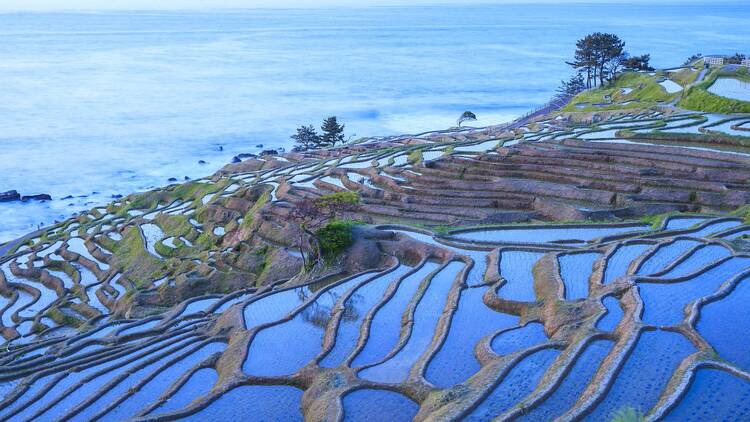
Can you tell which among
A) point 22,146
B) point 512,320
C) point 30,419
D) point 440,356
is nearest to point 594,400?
point 440,356

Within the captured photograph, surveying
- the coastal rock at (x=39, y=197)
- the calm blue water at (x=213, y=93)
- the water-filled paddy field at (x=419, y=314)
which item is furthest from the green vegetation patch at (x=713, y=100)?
the coastal rock at (x=39, y=197)

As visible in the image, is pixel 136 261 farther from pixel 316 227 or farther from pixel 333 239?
pixel 333 239

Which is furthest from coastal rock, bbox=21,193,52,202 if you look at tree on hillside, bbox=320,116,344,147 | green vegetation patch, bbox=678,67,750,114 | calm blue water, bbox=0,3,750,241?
green vegetation patch, bbox=678,67,750,114

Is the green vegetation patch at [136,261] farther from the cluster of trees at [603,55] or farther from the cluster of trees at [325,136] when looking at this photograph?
the cluster of trees at [603,55]

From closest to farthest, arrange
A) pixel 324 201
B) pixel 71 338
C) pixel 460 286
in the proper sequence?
1. pixel 460 286
2. pixel 71 338
3. pixel 324 201

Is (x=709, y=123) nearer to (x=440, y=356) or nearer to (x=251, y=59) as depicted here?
(x=440, y=356)
